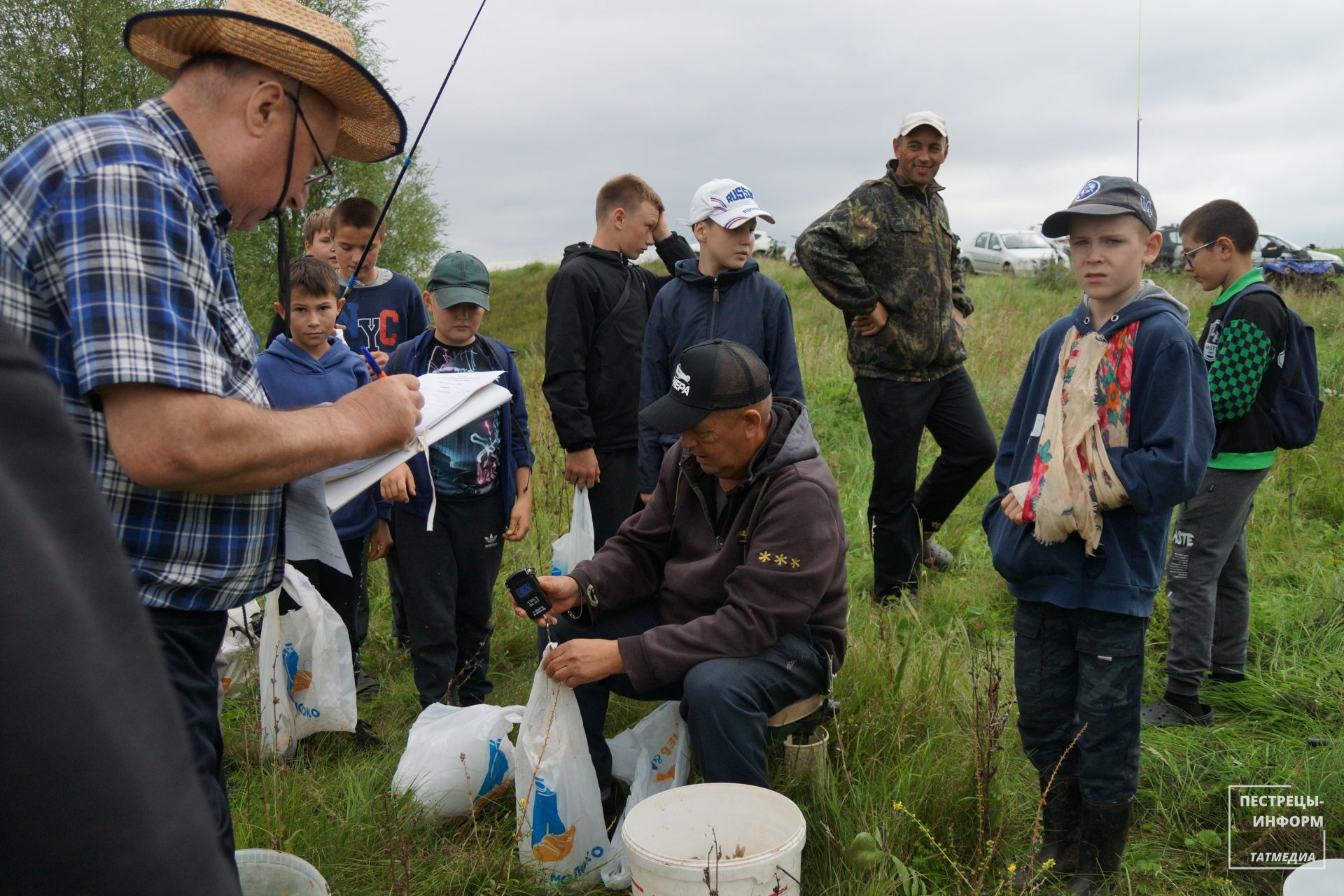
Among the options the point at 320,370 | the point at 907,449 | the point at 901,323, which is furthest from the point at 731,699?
the point at 901,323

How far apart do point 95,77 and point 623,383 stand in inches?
710

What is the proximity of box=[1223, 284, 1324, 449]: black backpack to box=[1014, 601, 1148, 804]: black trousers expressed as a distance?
173 centimetres

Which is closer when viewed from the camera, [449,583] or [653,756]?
[653,756]

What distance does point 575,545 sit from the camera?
3957 mm

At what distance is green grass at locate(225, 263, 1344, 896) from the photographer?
2791mm

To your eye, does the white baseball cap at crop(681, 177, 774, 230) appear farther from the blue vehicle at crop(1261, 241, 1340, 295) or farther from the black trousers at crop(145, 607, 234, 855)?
the blue vehicle at crop(1261, 241, 1340, 295)

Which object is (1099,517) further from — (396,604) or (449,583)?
(396,604)

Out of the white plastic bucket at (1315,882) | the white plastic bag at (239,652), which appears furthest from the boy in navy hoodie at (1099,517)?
the white plastic bag at (239,652)

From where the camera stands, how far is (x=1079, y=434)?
268cm

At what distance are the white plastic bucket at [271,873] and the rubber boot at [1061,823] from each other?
2.05m

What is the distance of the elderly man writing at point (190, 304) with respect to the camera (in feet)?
4.73

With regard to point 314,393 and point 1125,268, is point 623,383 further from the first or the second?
point 1125,268

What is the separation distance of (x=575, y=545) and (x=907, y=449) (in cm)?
191

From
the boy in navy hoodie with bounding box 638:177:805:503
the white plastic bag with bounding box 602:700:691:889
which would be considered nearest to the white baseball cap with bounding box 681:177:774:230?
the boy in navy hoodie with bounding box 638:177:805:503
